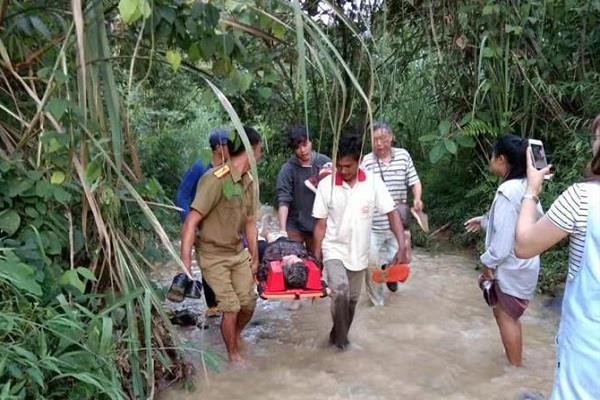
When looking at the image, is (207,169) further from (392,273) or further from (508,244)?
(508,244)

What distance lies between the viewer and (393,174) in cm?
506

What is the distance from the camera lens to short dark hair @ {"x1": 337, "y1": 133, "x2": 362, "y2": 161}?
393cm

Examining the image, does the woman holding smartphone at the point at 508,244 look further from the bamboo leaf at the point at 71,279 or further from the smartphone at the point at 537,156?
the bamboo leaf at the point at 71,279

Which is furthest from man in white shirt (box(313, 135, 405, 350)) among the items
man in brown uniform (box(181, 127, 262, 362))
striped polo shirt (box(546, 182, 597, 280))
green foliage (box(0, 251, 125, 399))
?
striped polo shirt (box(546, 182, 597, 280))

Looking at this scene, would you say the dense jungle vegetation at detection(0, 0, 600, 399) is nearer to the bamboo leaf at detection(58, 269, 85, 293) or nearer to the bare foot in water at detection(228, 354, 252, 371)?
the bamboo leaf at detection(58, 269, 85, 293)

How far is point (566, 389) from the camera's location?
6.83ft

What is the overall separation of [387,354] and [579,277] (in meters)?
2.39

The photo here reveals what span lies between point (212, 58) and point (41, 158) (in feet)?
3.13

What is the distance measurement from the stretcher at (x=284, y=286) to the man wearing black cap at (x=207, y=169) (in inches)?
13.4

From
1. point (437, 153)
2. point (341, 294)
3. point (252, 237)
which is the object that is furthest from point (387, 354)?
point (437, 153)

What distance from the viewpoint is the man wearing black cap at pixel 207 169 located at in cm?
378

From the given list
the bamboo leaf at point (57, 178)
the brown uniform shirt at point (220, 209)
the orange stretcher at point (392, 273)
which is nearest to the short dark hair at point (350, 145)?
the brown uniform shirt at point (220, 209)

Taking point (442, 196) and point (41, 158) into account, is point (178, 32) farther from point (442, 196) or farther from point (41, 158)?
point (442, 196)

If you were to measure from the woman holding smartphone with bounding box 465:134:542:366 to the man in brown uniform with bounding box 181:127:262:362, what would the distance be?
1.38 meters
